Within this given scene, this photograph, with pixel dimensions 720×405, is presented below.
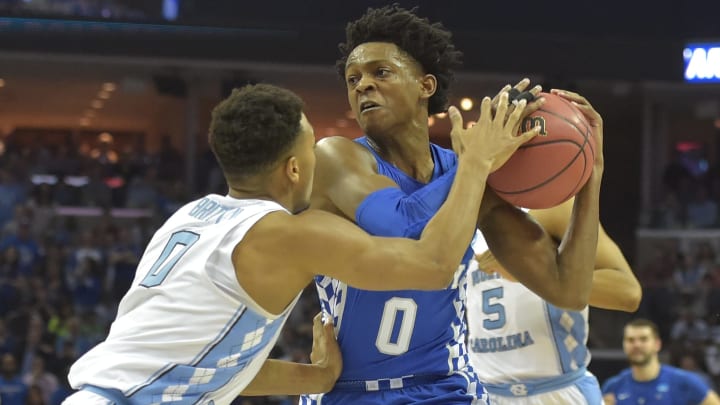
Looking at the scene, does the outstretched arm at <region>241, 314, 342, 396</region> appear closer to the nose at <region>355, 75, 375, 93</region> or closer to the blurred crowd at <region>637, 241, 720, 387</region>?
the nose at <region>355, 75, 375, 93</region>

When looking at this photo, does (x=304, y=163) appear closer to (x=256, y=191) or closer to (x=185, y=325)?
(x=256, y=191)

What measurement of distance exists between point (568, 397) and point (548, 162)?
1944 millimetres

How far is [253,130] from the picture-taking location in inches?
114

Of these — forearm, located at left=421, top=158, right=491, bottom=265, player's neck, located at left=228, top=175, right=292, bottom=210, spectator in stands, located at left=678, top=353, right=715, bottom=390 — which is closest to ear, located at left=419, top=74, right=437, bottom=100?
forearm, located at left=421, top=158, right=491, bottom=265

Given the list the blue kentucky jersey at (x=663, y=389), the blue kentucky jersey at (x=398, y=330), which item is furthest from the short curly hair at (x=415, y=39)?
the blue kentucky jersey at (x=663, y=389)

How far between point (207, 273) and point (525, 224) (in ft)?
3.88

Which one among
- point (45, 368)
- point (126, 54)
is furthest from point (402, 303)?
point (126, 54)

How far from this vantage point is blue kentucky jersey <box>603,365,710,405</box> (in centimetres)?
757

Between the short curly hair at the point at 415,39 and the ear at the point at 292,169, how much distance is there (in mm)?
728

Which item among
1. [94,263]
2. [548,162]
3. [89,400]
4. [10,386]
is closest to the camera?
[89,400]

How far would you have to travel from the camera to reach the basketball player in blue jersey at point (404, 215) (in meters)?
3.26

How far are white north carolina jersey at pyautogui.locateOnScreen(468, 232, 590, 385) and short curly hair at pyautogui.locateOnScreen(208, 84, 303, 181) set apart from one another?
210cm

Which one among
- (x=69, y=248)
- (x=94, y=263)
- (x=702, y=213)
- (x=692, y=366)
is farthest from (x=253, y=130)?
(x=702, y=213)

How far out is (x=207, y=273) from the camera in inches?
110
